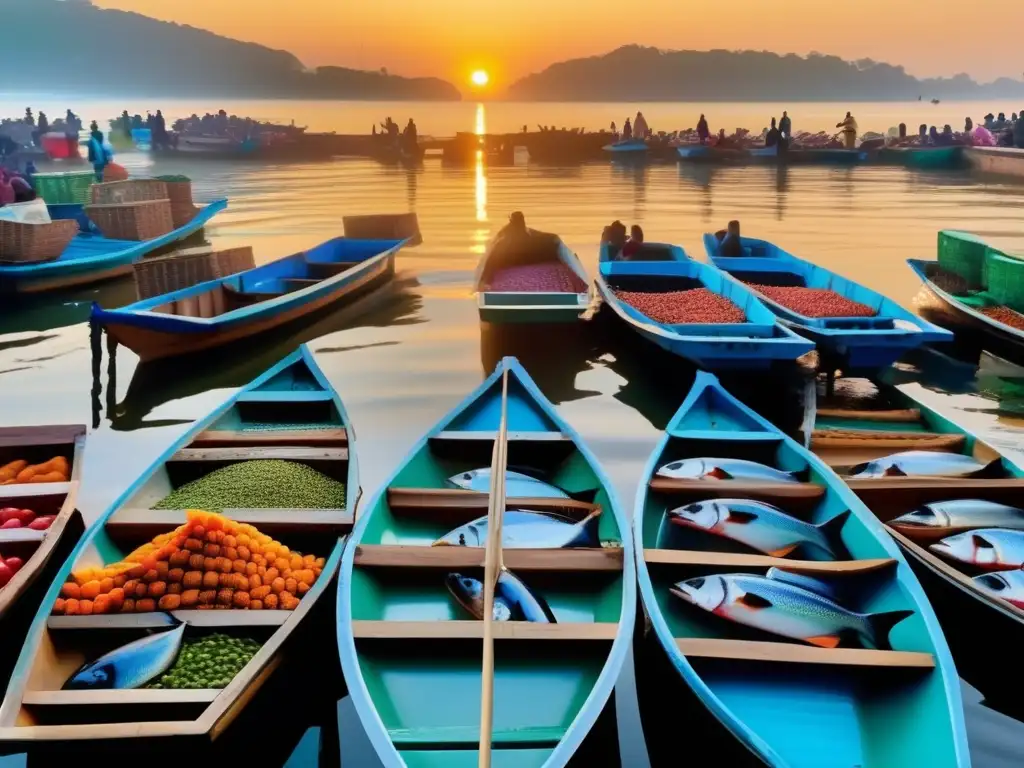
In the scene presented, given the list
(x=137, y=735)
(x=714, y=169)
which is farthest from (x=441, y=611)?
(x=714, y=169)

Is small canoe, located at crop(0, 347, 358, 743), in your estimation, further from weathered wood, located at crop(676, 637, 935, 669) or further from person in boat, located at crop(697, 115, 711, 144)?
person in boat, located at crop(697, 115, 711, 144)

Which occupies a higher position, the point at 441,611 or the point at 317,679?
the point at 441,611

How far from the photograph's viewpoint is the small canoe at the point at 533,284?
1015 cm

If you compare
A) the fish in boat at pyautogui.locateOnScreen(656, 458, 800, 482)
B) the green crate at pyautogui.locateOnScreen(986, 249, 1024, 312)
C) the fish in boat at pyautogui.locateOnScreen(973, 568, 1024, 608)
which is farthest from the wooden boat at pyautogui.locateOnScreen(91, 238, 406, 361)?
the green crate at pyautogui.locateOnScreen(986, 249, 1024, 312)

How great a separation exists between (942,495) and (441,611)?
3.81 m

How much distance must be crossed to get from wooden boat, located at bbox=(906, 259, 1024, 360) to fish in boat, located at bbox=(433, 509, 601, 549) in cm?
793

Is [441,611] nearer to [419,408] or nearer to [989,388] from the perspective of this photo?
[419,408]

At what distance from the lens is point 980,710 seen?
15.9 feet

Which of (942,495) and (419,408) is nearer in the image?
(942,495)

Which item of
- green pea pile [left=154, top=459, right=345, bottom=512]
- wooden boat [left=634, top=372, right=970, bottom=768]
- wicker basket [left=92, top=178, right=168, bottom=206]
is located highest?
wicker basket [left=92, top=178, right=168, bottom=206]

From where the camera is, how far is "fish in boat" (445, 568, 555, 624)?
4.50m

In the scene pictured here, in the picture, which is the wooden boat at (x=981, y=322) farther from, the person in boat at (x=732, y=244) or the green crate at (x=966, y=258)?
the person in boat at (x=732, y=244)

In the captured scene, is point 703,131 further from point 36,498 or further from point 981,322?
point 36,498

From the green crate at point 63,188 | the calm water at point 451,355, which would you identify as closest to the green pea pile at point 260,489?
the calm water at point 451,355
